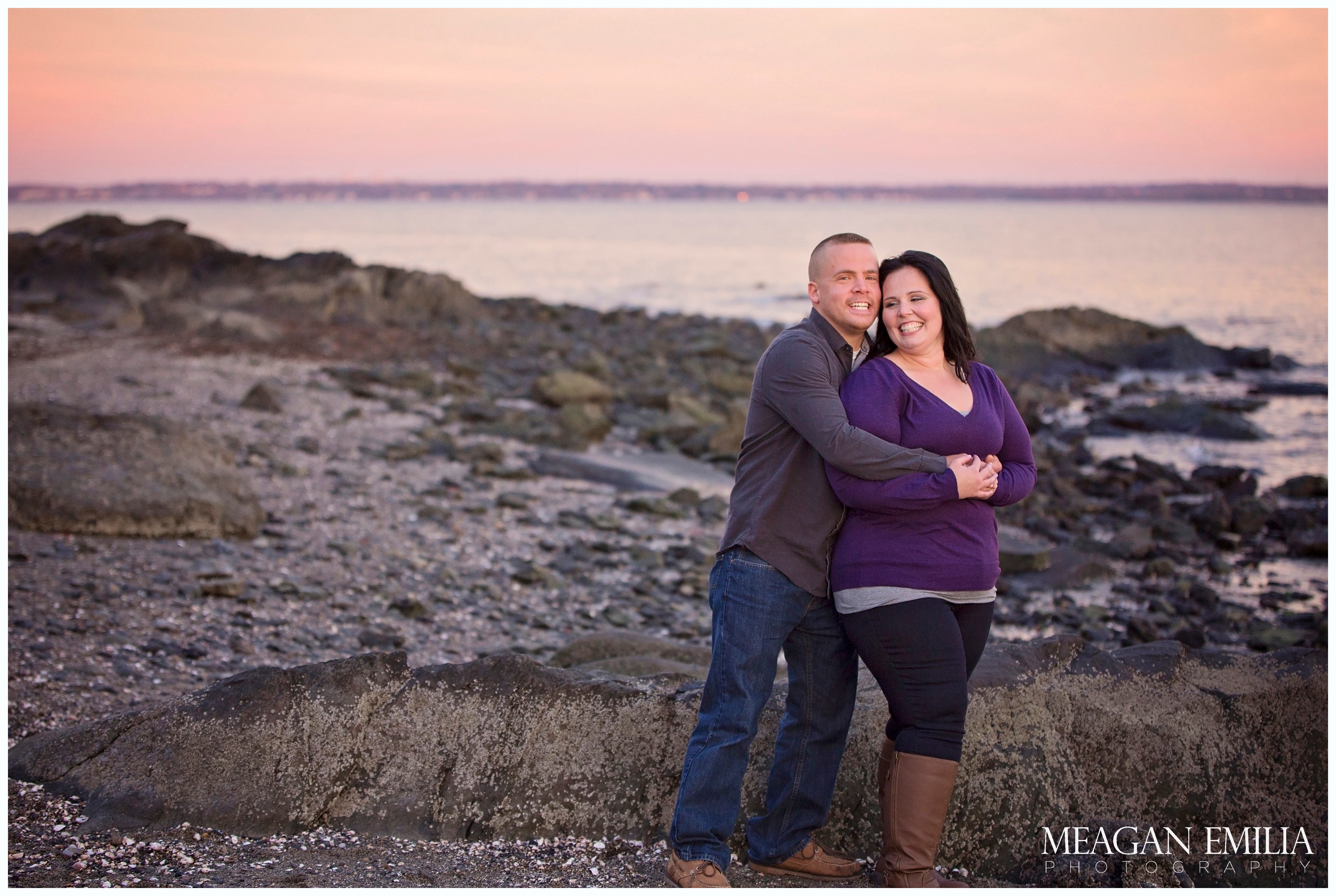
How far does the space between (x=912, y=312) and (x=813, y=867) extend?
2.08 metres

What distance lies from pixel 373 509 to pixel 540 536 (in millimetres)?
1641

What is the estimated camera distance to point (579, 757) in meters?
4.67

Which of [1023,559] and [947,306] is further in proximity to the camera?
[1023,559]

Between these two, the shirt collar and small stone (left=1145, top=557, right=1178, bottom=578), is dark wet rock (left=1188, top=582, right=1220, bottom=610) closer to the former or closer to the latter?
small stone (left=1145, top=557, right=1178, bottom=578)

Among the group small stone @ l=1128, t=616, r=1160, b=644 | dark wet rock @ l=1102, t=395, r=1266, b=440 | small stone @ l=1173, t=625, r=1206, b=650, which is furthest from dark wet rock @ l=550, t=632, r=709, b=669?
dark wet rock @ l=1102, t=395, r=1266, b=440

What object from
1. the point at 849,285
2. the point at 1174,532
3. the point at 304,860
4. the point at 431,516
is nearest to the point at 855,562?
the point at 849,285

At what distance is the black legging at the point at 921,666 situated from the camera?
3828 mm

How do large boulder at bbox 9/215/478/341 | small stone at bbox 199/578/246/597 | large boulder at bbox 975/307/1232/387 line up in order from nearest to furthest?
small stone at bbox 199/578/246/597
large boulder at bbox 9/215/478/341
large boulder at bbox 975/307/1232/387

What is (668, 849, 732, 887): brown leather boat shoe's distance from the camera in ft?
13.2

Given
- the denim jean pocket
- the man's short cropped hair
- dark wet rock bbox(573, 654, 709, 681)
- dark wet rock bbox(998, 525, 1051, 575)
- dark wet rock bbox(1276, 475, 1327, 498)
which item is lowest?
dark wet rock bbox(998, 525, 1051, 575)

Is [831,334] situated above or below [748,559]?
above

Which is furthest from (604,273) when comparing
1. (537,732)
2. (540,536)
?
(537,732)

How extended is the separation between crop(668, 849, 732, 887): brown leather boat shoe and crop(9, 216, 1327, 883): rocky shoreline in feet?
6.69

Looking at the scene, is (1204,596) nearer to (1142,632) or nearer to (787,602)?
(1142,632)
